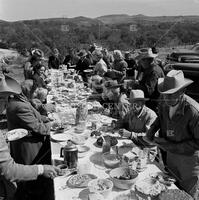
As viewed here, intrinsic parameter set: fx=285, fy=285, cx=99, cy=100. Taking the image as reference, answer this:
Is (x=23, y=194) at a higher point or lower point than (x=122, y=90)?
lower

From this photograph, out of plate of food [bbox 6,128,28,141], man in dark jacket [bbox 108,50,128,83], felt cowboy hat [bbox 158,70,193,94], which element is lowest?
plate of food [bbox 6,128,28,141]

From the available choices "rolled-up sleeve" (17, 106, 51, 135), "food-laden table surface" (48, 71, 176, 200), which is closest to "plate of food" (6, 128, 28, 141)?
"rolled-up sleeve" (17, 106, 51, 135)

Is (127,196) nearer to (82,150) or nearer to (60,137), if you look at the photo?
(82,150)

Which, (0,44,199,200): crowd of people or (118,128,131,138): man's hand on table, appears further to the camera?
(118,128,131,138): man's hand on table

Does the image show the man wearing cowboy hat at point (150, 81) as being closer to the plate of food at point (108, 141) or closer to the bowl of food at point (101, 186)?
the plate of food at point (108, 141)

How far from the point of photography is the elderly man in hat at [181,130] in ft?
9.17

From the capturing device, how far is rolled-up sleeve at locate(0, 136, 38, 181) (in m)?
2.17

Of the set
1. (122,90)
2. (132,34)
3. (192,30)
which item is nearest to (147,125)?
(122,90)

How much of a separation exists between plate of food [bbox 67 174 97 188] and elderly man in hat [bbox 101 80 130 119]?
1942mm

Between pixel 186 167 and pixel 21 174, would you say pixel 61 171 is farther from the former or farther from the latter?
pixel 186 167

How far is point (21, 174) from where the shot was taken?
7.60 feet

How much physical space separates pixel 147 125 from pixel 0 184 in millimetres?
1924

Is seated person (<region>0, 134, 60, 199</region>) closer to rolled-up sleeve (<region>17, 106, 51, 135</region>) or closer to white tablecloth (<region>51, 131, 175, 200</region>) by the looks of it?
white tablecloth (<region>51, 131, 175, 200</region>)

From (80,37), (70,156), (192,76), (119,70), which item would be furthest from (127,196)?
(80,37)
